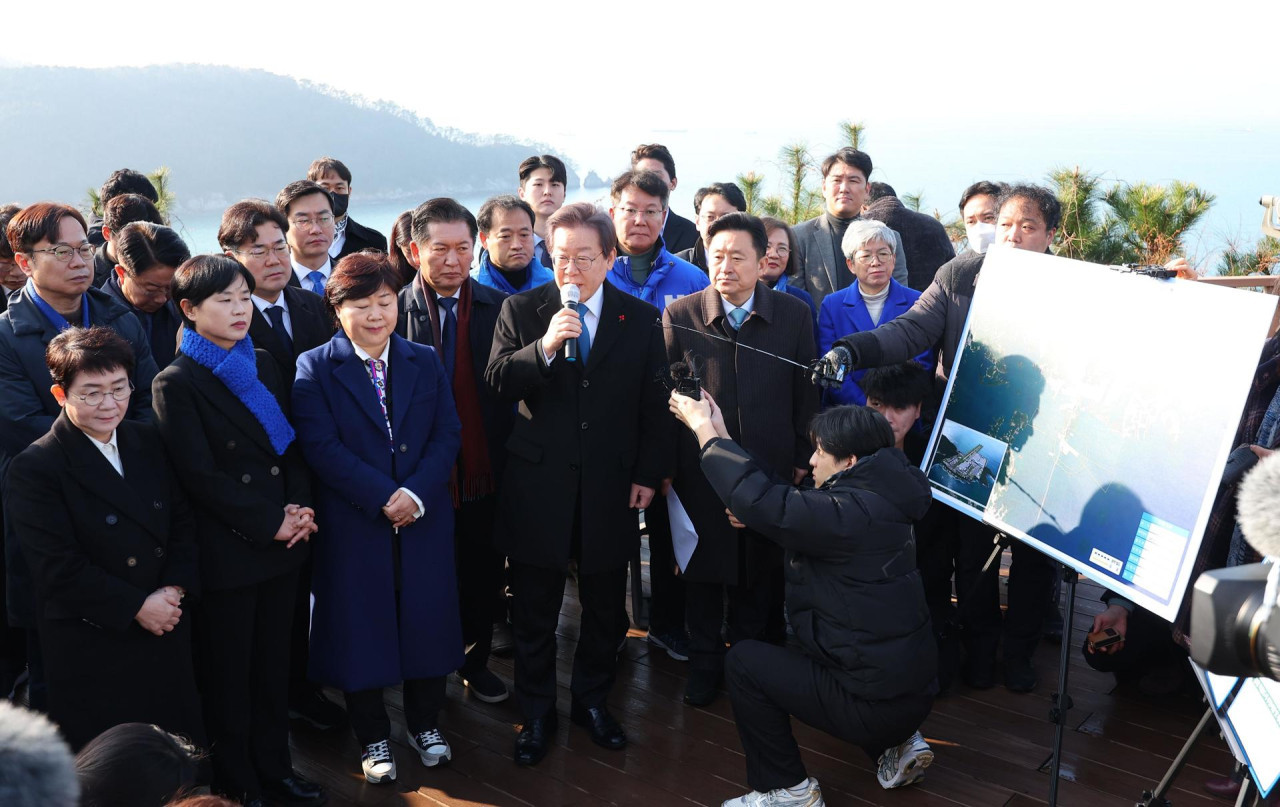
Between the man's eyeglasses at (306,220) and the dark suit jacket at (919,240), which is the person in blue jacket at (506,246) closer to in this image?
the man's eyeglasses at (306,220)

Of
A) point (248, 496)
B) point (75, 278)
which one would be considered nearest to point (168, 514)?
point (248, 496)

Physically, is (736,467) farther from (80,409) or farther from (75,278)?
(75,278)

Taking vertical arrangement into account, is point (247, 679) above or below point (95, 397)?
below

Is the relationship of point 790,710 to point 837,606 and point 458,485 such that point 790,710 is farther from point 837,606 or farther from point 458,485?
point 458,485

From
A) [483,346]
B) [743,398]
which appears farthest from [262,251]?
[743,398]

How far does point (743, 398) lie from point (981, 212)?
6.50 feet

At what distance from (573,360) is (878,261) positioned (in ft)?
4.71

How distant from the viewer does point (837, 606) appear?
2.67m

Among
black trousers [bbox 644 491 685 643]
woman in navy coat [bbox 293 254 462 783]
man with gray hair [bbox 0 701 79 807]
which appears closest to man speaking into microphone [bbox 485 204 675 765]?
woman in navy coat [bbox 293 254 462 783]

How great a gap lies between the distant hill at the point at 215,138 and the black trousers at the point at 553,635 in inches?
358

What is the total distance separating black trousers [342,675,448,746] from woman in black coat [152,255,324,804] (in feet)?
0.72

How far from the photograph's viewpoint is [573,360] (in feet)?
10.2

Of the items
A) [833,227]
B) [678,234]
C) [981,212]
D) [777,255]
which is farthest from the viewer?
[678,234]

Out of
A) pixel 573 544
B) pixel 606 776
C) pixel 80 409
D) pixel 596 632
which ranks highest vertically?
pixel 80 409
